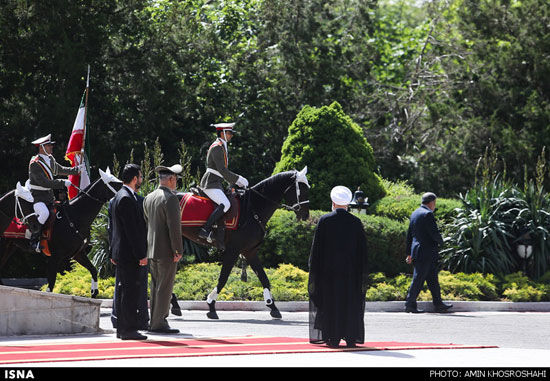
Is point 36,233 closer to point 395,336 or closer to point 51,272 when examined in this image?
point 51,272

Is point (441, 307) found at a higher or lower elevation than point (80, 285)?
lower

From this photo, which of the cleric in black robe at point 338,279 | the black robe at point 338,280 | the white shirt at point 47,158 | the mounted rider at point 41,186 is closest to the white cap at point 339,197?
the cleric in black robe at point 338,279

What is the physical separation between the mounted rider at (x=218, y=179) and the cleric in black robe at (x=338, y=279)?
495 cm

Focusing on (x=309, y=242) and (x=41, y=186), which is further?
(x=309, y=242)

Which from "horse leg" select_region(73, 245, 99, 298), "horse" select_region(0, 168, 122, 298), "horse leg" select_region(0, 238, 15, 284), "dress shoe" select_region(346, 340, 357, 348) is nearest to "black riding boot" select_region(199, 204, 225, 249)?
"horse" select_region(0, 168, 122, 298)

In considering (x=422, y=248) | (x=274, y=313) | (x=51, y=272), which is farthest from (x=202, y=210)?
(x=422, y=248)

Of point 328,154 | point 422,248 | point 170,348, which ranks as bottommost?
point 170,348

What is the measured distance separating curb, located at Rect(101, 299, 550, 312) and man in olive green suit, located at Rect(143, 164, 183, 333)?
16.3ft

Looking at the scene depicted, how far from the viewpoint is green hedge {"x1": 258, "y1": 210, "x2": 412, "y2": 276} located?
2084cm

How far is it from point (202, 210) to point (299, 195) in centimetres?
163

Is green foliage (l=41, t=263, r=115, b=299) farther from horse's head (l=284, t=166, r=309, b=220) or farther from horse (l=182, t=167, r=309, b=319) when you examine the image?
horse's head (l=284, t=166, r=309, b=220)

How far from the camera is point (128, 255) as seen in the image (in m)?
12.4

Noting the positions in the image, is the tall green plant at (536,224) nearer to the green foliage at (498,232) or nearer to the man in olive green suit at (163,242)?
the green foliage at (498,232)

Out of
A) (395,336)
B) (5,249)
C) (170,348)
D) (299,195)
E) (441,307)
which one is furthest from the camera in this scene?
(5,249)
